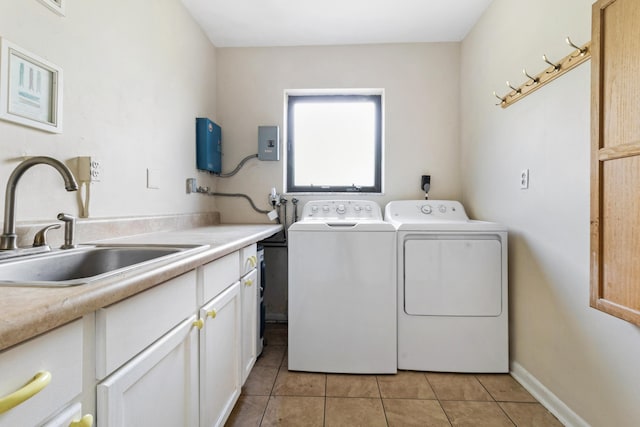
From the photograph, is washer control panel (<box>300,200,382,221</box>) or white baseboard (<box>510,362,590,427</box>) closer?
white baseboard (<box>510,362,590,427</box>)

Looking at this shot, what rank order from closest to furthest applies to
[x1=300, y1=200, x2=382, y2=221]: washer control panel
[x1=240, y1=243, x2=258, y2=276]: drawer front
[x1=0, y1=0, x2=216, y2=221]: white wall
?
[x1=0, y1=0, x2=216, y2=221]: white wall < [x1=240, y1=243, x2=258, y2=276]: drawer front < [x1=300, y1=200, x2=382, y2=221]: washer control panel

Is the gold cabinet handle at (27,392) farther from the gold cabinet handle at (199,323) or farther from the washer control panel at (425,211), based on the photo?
the washer control panel at (425,211)

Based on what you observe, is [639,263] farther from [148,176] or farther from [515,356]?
[148,176]

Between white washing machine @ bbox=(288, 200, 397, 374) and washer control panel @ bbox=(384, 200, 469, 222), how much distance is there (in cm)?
58

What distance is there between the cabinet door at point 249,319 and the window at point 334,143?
1.17 metres

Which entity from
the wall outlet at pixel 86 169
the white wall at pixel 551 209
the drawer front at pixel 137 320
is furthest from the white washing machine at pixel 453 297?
the wall outlet at pixel 86 169

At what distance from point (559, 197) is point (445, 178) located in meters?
1.17

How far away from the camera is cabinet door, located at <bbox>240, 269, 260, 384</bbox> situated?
165cm

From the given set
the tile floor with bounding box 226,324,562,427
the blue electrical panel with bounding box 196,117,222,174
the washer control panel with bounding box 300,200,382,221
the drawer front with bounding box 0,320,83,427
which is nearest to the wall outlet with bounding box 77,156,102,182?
the drawer front with bounding box 0,320,83,427

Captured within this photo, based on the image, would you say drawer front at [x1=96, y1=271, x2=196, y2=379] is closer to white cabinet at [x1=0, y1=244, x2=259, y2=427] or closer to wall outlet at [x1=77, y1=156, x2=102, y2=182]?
white cabinet at [x1=0, y1=244, x2=259, y2=427]

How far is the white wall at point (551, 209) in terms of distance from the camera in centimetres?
129

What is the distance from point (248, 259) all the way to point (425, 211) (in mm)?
1424

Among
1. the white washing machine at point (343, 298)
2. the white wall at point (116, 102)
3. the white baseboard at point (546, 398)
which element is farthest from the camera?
the white washing machine at point (343, 298)

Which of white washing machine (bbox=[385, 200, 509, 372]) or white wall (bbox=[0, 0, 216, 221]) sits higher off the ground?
white wall (bbox=[0, 0, 216, 221])
